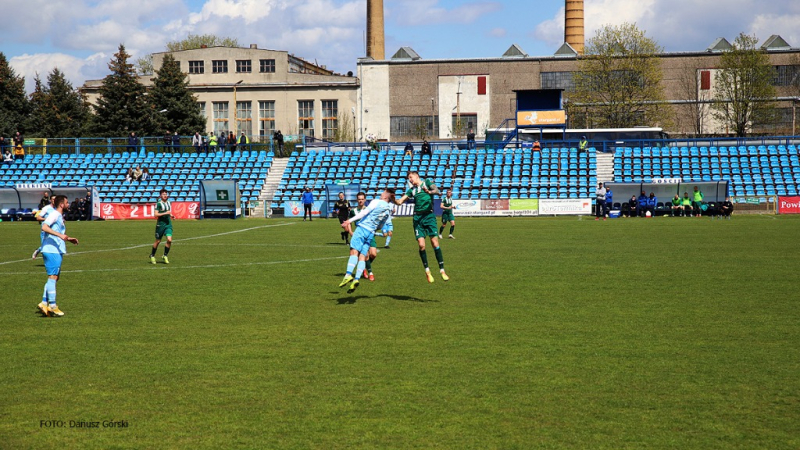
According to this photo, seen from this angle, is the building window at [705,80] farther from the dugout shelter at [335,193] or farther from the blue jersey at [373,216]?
the blue jersey at [373,216]

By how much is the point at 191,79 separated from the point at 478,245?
3162 inches

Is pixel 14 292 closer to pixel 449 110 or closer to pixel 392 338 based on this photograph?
pixel 392 338

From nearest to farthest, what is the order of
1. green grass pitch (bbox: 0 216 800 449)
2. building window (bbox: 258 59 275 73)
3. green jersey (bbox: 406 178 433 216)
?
1. green grass pitch (bbox: 0 216 800 449)
2. green jersey (bbox: 406 178 433 216)
3. building window (bbox: 258 59 275 73)

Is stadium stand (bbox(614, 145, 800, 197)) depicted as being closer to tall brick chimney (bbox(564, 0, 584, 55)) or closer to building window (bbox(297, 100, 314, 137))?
tall brick chimney (bbox(564, 0, 584, 55))

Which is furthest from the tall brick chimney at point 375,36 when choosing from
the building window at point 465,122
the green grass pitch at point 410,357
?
the green grass pitch at point 410,357

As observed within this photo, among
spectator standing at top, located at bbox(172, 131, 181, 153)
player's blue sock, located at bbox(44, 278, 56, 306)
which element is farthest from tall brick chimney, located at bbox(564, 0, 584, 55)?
player's blue sock, located at bbox(44, 278, 56, 306)

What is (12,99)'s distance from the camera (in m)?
87.7

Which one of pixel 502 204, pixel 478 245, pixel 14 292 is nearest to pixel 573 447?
pixel 14 292

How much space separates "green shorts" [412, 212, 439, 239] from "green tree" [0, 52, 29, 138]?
7991 centimetres

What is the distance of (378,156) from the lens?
58.1 meters

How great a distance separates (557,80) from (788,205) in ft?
150

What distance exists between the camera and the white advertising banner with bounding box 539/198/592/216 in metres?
47.7

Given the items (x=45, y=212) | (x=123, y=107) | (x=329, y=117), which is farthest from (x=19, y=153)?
(x=45, y=212)

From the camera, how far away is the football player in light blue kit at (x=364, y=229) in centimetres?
1424
